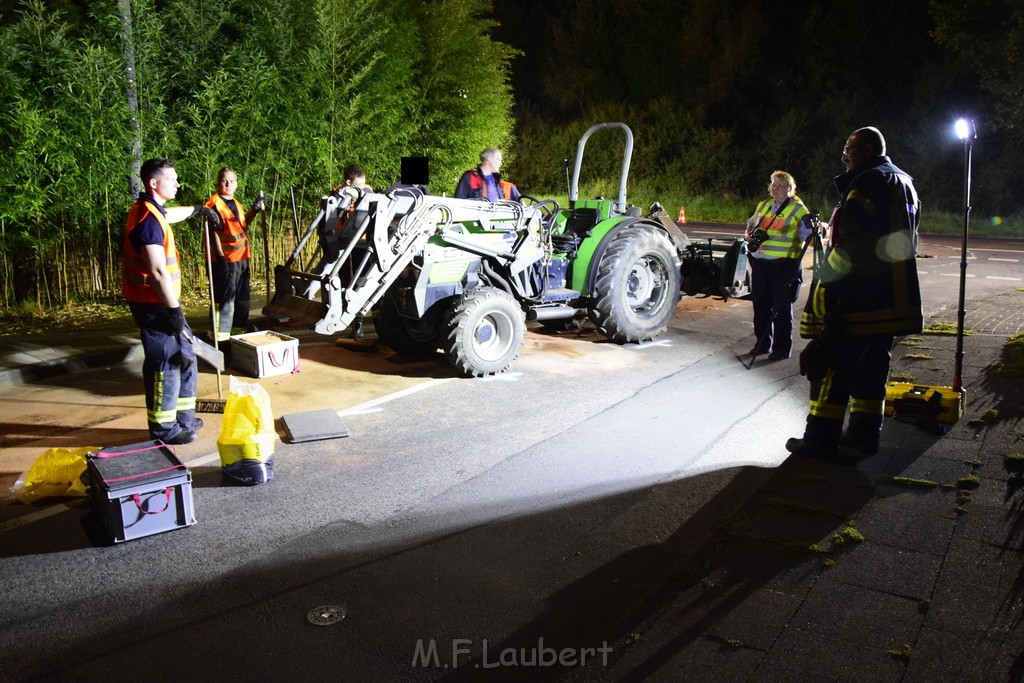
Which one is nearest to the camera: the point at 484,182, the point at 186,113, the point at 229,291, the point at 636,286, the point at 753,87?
the point at 229,291

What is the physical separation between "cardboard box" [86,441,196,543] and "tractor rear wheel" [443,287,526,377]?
2.94m

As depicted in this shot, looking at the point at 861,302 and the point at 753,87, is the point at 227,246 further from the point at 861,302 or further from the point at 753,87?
the point at 753,87

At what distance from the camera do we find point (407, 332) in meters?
7.88

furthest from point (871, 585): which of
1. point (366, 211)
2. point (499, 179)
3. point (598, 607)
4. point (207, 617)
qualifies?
point (499, 179)

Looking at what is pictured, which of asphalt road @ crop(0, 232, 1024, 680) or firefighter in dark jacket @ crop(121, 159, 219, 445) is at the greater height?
firefighter in dark jacket @ crop(121, 159, 219, 445)

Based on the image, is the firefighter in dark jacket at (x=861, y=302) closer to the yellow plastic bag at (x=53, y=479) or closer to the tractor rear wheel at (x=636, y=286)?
the tractor rear wheel at (x=636, y=286)

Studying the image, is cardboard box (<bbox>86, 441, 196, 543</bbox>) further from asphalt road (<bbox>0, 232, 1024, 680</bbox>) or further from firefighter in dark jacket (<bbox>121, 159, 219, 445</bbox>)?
firefighter in dark jacket (<bbox>121, 159, 219, 445</bbox>)

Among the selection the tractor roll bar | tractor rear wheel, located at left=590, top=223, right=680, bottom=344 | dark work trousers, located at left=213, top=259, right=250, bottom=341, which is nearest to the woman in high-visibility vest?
tractor rear wheel, located at left=590, top=223, right=680, bottom=344

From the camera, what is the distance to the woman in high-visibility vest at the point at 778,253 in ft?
25.1

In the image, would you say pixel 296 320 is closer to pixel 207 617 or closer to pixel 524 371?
pixel 524 371

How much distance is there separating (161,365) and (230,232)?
115 inches

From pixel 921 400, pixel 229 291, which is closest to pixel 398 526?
pixel 921 400

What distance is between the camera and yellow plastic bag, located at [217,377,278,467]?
481cm

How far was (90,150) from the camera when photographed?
8930 mm
